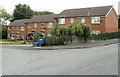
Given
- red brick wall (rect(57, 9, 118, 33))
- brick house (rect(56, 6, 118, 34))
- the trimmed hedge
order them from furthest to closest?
brick house (rect(56, 6, 118, 34))
red brick wall (rect(57, 9, 118, 33))
the trimmed hedge

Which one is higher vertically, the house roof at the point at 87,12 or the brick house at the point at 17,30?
the house roof at the point at 87,12

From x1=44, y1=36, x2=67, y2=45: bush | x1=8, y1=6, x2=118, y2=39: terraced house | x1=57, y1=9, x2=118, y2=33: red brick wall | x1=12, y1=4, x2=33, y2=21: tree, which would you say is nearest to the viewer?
x1=44, y1=36, x2=67, y2=45: bush

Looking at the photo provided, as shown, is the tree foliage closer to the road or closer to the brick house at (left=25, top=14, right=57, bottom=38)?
the road

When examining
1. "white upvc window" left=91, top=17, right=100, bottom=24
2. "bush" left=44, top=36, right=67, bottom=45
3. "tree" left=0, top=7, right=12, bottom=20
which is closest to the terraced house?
"white upvc window" left=91, top=17, right=100, bottom=24

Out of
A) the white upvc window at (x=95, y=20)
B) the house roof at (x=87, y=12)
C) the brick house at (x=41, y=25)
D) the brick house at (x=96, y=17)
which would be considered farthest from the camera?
the brick house at (x=41, y=25)

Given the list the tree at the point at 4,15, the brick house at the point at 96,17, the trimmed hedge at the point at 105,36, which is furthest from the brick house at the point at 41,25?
the tree at the point at 4,15

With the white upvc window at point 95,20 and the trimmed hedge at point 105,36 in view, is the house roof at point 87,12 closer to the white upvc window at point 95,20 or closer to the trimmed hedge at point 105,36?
the white upvc window at point 95,20

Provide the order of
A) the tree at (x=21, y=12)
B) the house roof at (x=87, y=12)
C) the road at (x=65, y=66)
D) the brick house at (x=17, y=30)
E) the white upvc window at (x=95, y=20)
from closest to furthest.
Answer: the road at (x=65, y=66)
the white upvc window at (x=95, y=20)
the house roof at (x=87, y=12)
the brick house at (x=17, y=30)
the tree at (x=21, y=12)

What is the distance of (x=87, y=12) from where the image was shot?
4188 cm

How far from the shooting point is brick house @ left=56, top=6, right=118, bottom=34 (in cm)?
3816

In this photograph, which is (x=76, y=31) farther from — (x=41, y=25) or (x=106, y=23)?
(x=41, y=25)

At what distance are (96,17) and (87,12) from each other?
3.67 metres

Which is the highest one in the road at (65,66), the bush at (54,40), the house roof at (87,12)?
the house roof at (87,12)

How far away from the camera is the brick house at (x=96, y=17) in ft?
125
